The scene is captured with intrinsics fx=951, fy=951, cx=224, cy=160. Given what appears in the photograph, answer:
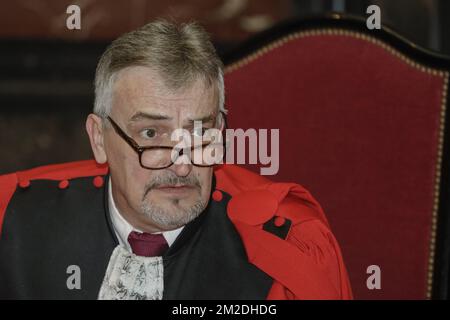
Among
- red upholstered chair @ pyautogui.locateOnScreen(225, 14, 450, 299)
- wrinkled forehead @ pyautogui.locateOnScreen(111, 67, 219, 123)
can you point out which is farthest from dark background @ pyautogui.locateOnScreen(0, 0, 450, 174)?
wrinkled forehead @ pyautogui.locateOnScreen(111, 67, 219, 123)

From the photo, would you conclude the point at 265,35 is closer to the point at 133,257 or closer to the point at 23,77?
the point at 133,257

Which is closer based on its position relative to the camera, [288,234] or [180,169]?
[180,169]

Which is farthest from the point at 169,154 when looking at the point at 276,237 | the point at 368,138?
the point at 368,138

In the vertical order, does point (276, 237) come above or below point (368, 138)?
below

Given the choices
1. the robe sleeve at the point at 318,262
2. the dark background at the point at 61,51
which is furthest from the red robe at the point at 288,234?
the dark background at the point at 61,51

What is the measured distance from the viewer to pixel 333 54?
2.72 m

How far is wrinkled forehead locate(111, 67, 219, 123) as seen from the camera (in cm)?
213

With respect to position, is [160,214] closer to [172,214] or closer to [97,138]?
[172,214]

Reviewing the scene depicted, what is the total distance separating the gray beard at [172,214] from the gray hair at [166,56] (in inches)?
10.2

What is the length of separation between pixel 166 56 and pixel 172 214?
0.36 metres

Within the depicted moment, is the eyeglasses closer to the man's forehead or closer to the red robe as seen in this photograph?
the man's forehead

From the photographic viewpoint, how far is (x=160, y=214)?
2.14 meters
